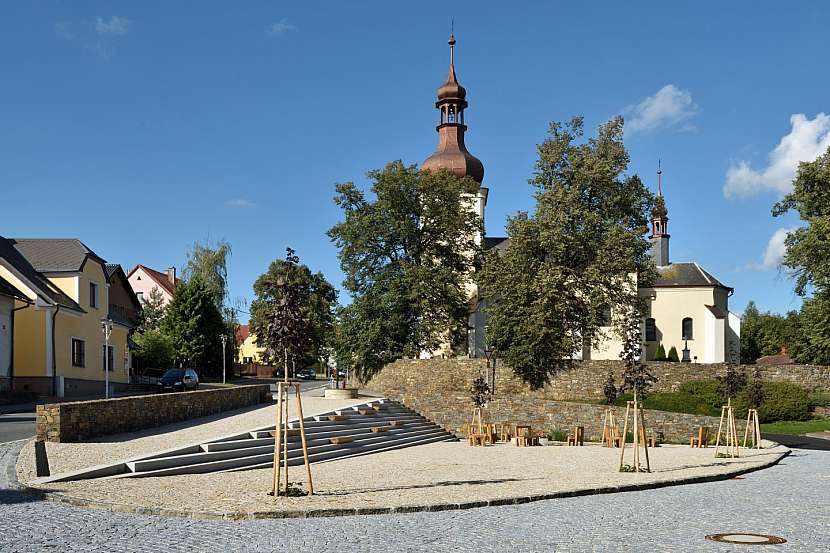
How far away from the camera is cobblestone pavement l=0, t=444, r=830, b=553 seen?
357 inches

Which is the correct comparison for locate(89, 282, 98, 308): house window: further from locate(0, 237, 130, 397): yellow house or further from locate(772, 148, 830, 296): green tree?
locate(772, 148, 830, 296): green tree

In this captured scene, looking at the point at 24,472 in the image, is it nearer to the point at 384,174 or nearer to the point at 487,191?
the point at 384,174

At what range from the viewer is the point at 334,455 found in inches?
818

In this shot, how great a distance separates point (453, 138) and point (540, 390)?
2483 centimetres

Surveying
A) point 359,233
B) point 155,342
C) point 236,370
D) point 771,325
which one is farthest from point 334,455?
point 771,325

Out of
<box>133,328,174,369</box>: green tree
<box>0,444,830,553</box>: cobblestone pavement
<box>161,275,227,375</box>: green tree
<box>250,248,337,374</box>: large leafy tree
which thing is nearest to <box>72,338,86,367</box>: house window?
<box>133,328,174,369</box>: green tree

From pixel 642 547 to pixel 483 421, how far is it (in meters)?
22.4

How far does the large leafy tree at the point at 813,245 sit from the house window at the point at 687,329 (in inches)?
624

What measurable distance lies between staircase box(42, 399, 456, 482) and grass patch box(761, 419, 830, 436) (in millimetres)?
13656

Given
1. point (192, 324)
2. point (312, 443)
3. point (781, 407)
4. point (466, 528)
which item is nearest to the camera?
point (466, 528)

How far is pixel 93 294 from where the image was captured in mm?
41562

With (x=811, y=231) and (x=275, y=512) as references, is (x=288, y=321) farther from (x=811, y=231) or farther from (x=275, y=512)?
(x=811, y=231)

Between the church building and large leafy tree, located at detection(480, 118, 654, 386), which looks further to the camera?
the church building

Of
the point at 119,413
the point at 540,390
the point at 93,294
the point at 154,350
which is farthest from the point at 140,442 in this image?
the point at 154,350
